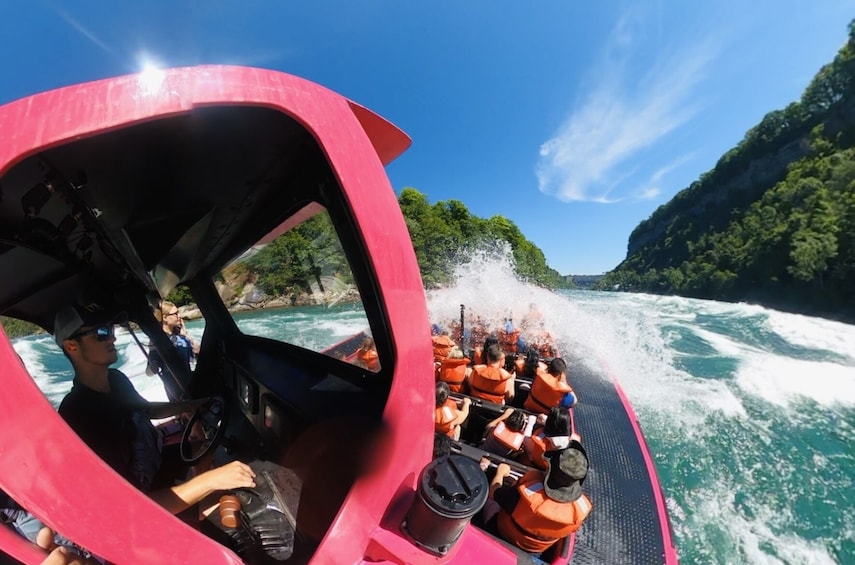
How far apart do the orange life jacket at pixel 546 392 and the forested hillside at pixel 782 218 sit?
107 feet

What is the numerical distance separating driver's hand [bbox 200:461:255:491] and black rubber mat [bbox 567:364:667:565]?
2184 millimetres

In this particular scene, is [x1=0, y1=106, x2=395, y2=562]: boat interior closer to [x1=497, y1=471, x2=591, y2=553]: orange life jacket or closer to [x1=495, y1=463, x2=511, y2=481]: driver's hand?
[x1=497, y1=471, x2=591, y2=553]: orange life jacket

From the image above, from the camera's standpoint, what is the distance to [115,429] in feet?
4.92

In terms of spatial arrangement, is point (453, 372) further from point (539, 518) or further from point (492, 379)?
point (539, 518)

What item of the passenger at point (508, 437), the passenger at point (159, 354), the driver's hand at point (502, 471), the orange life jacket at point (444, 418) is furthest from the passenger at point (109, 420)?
the passenger at point (508, 437)

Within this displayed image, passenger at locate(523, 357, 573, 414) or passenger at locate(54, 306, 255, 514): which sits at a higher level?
passenger at locate(54, 306, 255, 514)

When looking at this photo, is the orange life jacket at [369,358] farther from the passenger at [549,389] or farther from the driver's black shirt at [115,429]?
the passenger at [549,389]

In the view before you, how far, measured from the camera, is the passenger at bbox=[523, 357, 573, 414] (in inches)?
167

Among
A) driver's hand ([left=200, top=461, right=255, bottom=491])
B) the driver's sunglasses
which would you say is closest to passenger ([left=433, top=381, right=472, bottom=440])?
driver's hand ([left=200, top=461, right=255, bottom=491])

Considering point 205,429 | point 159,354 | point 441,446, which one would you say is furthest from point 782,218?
point 159,354

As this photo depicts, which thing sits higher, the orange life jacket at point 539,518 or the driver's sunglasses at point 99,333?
the driver's sunglasses at point 99,333

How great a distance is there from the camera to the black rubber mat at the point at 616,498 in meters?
2.43

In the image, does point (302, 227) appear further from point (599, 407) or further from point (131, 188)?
point (599, 407)

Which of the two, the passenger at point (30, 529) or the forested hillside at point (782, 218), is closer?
the passenger at point (30, 529)
